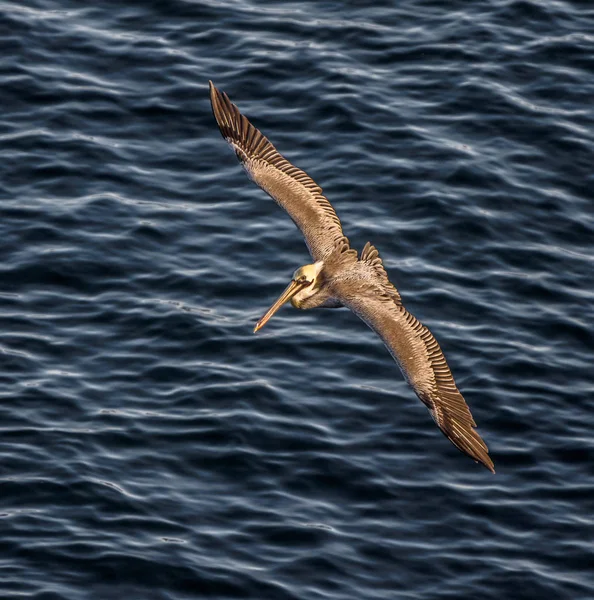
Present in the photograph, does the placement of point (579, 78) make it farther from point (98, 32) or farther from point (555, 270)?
point (98, 32)

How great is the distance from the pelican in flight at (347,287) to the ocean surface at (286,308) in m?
1.49

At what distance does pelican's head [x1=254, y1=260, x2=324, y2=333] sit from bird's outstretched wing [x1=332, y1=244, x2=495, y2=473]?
0.31m

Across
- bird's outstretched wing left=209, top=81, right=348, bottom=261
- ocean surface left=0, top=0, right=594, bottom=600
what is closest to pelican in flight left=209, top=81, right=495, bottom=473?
bird's outstretched wing left=209, top=81, right=348, bottom=261

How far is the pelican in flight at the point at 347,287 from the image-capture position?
553 inches

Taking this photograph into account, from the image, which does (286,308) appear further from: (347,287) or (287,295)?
(347,287)

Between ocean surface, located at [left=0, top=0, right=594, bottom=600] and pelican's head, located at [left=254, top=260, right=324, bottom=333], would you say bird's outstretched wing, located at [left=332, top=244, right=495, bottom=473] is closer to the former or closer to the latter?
pelican's head, located at [left=254, top=260, right=324, bottom=333]

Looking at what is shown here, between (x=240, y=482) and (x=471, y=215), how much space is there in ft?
18.5

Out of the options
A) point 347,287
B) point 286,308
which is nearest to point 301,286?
point 347,287

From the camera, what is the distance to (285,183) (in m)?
16.5

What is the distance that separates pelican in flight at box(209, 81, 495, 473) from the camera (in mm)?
14039

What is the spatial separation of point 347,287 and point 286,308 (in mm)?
3493

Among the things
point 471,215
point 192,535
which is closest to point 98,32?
point 471,215

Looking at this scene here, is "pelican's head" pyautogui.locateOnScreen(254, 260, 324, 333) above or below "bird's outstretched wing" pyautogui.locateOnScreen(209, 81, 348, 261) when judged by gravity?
below

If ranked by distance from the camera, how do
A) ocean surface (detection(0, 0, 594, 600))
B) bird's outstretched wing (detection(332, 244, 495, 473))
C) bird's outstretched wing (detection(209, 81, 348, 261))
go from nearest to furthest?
1. bird's outstretched wing (detection(332, 244, 495, 473))
2. ocean surface (detection(0, 0, 594, 600))
3. bird's outstretched wing (detection(209, 81, 348, 261))
